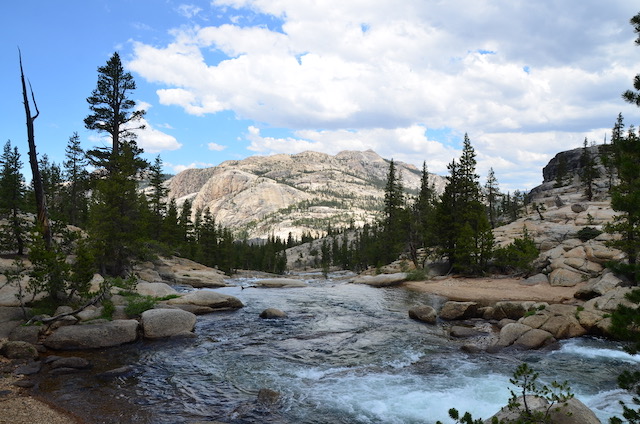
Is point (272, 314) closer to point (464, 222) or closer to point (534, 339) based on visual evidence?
point (534, 339)

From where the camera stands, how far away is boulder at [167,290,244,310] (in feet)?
75.7

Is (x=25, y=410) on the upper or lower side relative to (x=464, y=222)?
→ lower

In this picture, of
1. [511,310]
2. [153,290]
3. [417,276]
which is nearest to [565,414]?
[511,310]

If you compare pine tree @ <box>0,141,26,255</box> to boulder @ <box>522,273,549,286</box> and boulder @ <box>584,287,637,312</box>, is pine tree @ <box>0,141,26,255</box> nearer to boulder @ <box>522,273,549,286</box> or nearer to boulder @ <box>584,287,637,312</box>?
boulder @ <box>584,287,637,312</box>

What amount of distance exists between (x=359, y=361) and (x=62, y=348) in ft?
37.9

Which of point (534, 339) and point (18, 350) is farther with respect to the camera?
point (534, 339)

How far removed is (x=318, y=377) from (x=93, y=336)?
30.9 ft

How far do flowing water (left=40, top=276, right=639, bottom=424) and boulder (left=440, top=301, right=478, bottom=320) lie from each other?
10.9ft

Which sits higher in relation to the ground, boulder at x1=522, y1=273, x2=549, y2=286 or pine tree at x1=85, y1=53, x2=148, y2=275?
pine tree at x1=85, y1=53, x2=148, y2=275

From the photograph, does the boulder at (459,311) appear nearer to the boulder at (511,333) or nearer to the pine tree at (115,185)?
the boulder at (511,333)

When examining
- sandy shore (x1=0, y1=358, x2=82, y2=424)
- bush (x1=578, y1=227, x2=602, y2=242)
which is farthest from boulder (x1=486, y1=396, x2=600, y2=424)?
bush (x1=578, y1=227, x2=602, y2=242)

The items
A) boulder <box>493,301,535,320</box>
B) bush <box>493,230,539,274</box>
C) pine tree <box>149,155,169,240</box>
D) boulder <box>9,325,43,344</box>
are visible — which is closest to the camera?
boulder <box>9,325,43,344</box>

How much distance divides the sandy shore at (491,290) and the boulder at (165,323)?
2038 cm

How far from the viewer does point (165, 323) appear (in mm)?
16938
